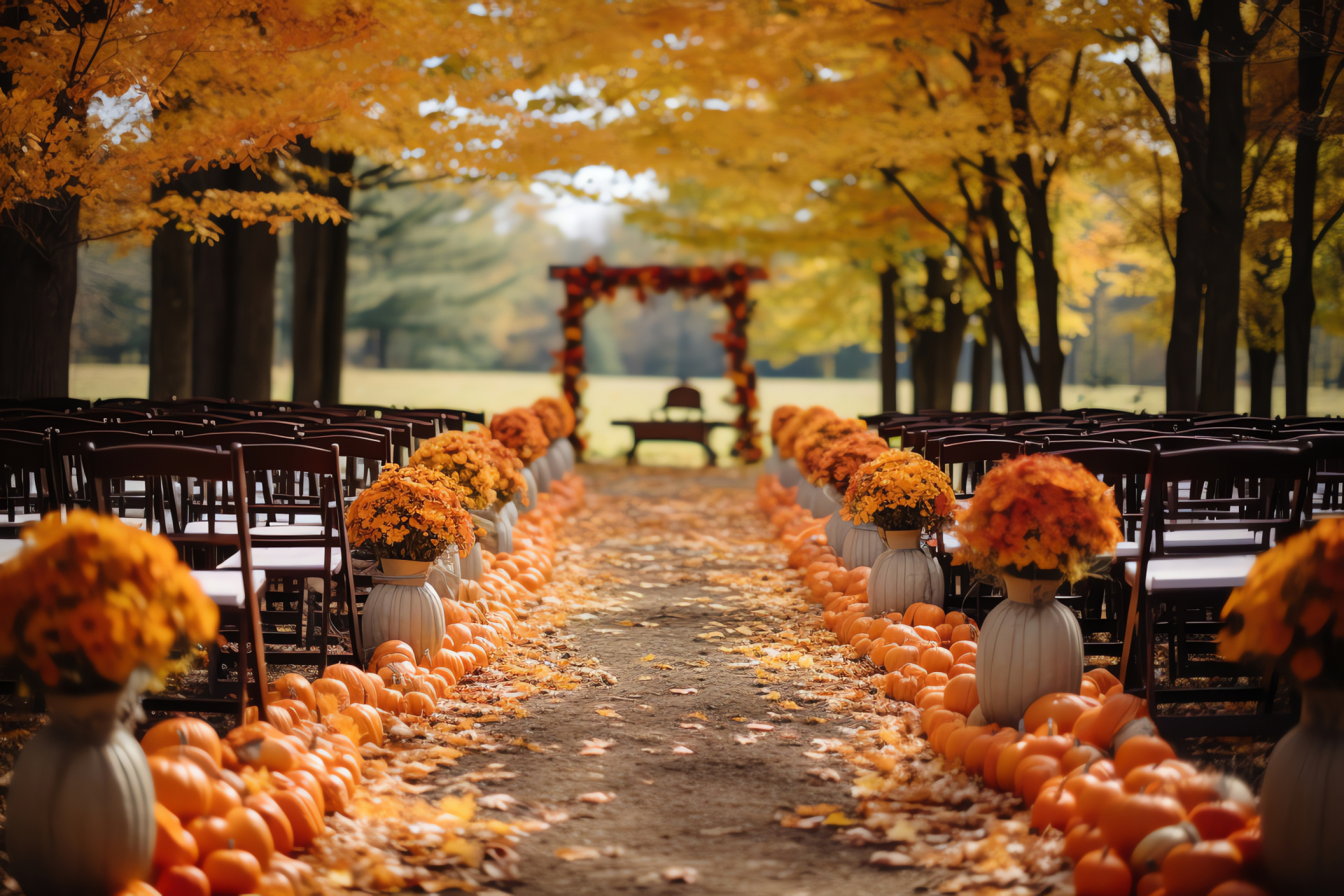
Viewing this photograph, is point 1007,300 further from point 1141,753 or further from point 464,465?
point 1141,753

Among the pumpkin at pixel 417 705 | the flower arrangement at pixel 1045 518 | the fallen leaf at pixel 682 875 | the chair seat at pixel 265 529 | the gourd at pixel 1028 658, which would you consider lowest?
the fallen leaf at pixel 682 875

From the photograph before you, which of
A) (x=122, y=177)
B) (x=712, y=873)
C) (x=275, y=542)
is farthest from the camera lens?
(x=122, y=177)

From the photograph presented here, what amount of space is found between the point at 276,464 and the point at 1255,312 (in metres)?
14.9

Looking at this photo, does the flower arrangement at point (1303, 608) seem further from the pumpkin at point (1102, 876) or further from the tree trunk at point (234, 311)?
the tree trunk at point (234, 311)

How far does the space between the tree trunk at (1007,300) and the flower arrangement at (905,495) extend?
791 cm

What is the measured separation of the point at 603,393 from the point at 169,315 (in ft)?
86.7

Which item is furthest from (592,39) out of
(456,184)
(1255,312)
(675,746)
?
(675,746)

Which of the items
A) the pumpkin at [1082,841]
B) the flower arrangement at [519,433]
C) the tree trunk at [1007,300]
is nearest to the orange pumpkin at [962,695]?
the pumpkin at [1082,841]

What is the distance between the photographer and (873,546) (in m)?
6.41

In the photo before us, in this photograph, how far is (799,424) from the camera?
10.3 metres

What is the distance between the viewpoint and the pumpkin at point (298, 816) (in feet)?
9.51

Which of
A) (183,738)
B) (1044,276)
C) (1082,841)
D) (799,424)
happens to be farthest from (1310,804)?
(1044,276)

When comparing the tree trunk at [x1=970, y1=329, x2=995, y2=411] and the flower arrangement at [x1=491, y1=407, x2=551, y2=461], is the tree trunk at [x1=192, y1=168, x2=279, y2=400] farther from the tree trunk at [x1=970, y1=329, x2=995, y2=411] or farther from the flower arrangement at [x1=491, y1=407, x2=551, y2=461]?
the tree trunk at [x1=970, y1=329, x2=995, y2=411]

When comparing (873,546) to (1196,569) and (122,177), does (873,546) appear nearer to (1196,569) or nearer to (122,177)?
(1196,569)
